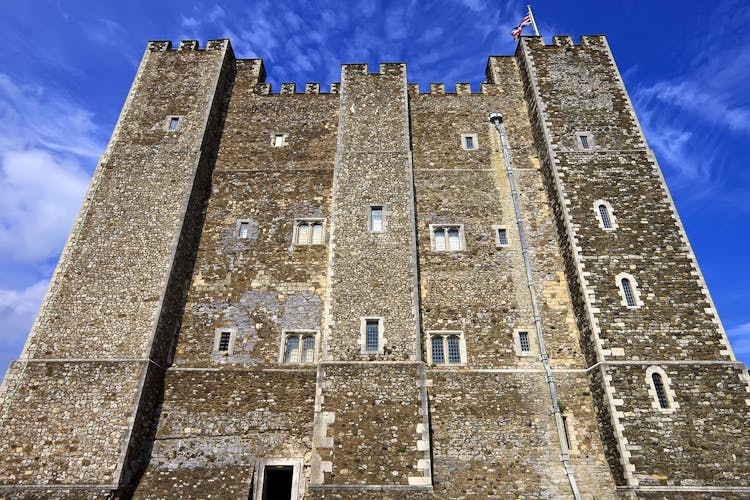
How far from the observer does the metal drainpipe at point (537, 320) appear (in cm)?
1283

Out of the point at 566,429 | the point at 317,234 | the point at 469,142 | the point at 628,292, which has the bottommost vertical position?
the point at 566,429

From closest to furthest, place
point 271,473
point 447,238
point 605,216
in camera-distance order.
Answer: point 271,473 < point 605,216 < point 447,238

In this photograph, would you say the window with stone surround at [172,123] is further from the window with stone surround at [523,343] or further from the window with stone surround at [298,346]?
the window with stone surround at [523,343]

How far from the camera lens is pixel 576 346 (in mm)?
14695

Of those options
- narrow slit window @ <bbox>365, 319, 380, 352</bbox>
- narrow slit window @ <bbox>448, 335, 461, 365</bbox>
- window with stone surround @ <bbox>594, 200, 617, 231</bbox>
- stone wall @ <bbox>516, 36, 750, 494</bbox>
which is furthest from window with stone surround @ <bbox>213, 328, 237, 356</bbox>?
window with stone surround @ <bbox>594, 200, 617, 231</bbox>

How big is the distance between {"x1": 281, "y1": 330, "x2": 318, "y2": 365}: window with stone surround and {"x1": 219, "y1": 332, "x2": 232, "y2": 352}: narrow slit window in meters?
1.72

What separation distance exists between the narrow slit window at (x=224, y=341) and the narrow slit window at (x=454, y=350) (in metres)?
6.85

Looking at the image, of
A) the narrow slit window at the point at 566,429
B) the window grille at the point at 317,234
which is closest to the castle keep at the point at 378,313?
the narrow slit window at the point at 566,429

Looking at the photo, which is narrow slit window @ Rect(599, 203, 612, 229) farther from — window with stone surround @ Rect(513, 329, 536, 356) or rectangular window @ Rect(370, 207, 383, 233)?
rectangular window @ Rect(370, 207, 383, 233)

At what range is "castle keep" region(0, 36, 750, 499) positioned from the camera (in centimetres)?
1235

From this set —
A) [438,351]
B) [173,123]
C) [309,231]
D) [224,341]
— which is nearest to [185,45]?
[173,123]

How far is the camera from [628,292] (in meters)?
14.5

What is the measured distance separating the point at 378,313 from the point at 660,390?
26.1ft

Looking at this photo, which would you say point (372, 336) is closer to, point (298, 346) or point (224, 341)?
point (298, 346)
